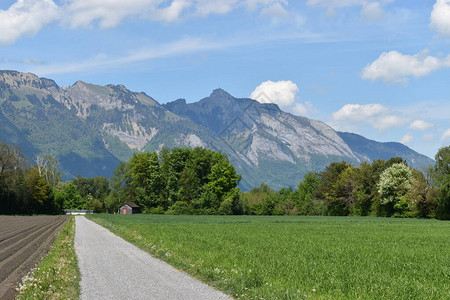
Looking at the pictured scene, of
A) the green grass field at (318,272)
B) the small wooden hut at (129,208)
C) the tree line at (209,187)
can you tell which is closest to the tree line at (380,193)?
the tree line at (209,187)

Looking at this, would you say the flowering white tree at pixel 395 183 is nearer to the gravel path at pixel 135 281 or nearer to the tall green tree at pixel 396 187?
the tall green tree at pixel 396 187

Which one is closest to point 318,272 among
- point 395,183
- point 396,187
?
point 395,183

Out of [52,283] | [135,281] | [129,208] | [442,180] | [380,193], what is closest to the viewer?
[52,283]

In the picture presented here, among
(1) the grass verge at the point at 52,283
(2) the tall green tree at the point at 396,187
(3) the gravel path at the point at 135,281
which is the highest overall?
(2) the tall green tree at the point at 396,187

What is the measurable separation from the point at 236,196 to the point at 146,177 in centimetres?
2858

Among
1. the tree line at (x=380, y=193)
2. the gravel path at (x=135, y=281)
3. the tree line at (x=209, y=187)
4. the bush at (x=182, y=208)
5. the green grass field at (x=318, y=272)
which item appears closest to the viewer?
the green grass field at (x=318, y=272)

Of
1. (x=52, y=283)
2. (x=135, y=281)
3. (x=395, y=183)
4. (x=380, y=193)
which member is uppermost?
(x=395, y=183)

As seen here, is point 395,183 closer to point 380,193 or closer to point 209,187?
point 380,193

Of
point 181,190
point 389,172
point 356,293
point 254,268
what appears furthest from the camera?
point 181,190

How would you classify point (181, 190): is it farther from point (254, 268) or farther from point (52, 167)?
point (254, 268)

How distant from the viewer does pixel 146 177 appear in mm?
132375

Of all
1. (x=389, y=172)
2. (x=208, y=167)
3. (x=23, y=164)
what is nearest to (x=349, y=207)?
(x=389, y=172)

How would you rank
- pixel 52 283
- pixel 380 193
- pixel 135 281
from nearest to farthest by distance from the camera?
pixel 52 283, pixel 135 281, pixel 380 193

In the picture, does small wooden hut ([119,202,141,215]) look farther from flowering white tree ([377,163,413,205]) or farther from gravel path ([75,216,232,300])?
gravel path ([75,216,232,300])
